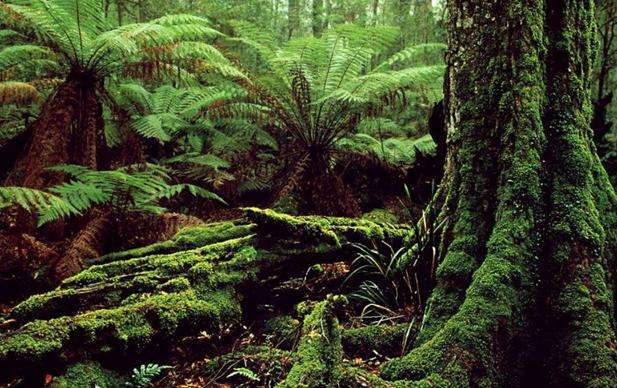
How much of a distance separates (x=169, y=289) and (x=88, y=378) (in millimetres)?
579

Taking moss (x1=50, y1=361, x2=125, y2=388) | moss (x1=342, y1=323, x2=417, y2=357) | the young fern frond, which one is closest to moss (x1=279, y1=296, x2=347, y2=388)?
moss (x1=342, y1=323, x2=417, y2=357)

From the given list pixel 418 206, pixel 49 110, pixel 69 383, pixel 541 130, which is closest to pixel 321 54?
pixel 418 206

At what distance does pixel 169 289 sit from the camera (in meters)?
2.20

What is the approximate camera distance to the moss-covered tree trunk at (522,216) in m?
1.75

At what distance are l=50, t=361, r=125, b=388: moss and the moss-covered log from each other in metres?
0.04

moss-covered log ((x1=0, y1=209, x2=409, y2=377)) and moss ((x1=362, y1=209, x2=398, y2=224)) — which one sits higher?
moss-covered log ((x1=0, y1=209, x2=409, y2=377))

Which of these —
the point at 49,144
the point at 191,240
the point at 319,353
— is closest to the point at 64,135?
the point at 49,144

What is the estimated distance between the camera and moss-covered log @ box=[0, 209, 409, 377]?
68.6 inches

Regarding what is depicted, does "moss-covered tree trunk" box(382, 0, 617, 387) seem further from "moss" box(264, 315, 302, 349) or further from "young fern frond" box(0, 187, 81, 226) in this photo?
"young fern frond" box(0, 187, 81, 226)

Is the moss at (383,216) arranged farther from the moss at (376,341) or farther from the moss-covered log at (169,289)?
the moss at (376,341)

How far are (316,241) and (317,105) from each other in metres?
2.92

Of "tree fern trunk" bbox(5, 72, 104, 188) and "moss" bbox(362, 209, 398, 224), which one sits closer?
"tree fern trunk" bbox(5, 72, 104, 188)

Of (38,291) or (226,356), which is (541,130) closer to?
(226,356)

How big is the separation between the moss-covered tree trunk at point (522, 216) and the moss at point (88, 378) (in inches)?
44.4
